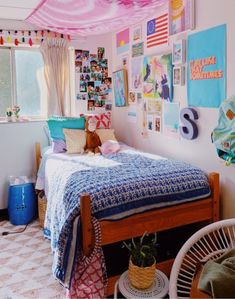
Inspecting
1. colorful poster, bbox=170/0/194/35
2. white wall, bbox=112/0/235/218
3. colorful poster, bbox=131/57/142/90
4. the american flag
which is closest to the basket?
white wall, bbox=112/0/235/218

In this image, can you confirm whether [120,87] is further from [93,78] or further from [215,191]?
[215,191]

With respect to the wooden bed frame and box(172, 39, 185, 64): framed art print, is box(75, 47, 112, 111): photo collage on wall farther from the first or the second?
the wooden bed frame

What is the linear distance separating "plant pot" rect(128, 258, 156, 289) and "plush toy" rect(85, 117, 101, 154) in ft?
5.20

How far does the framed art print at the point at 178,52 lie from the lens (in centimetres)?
247

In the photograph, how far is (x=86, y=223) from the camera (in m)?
1.72

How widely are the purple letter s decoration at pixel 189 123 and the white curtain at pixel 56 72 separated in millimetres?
1547

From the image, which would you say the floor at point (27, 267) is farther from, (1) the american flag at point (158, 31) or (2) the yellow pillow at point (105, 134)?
(1) the american flag at point (158, 31)

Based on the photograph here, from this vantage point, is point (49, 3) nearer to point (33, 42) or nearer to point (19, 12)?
point (19, 12)

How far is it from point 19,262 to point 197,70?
80.9 inches

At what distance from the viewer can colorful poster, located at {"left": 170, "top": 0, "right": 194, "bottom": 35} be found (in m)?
2.37

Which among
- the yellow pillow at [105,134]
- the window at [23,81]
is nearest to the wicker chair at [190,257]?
the yellow pillow at [105,134]

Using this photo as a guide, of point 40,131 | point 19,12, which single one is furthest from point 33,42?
point 40,131

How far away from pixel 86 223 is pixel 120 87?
86.3 inches

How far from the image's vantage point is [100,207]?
180 cm
